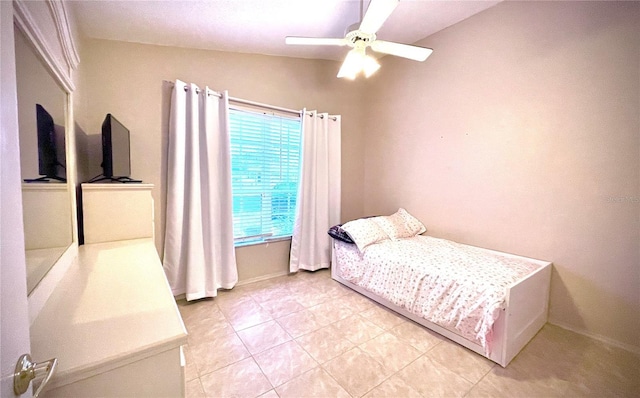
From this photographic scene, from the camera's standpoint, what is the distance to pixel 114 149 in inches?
68.1

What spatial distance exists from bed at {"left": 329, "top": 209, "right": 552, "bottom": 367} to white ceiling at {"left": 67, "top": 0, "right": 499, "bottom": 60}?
2.03 metres

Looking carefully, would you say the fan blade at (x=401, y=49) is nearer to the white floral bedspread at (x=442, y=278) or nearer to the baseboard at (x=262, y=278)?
the white floral bedspread at (x=442, y=278)

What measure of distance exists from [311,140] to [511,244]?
7.70ft

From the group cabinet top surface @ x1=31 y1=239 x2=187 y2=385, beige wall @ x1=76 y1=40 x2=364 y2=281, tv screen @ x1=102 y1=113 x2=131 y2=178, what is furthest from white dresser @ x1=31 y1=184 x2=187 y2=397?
beige wall @ x1=76 y1=40 x2=364 y2=281

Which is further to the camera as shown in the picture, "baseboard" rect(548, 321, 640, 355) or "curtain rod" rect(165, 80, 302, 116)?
"curtain rod" rect(165, 80, 302, 116)

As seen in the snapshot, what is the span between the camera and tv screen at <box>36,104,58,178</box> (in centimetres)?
87

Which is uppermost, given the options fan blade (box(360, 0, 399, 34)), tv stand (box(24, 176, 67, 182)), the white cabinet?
fan blade (box(360, 0, 399, 34))

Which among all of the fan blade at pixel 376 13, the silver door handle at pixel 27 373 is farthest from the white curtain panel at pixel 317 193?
the silver door handle at pixel 27 373

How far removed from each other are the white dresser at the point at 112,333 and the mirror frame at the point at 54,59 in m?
0.05

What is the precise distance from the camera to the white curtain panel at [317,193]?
9.96 feet

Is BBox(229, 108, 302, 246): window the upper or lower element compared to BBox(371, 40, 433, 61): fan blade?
lower

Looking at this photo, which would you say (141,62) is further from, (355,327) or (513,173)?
(513,173)

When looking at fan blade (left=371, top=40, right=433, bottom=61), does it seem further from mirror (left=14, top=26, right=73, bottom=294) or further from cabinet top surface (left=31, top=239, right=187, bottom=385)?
cabinet top surface (left=31, top=239, right=187, bottom=385)

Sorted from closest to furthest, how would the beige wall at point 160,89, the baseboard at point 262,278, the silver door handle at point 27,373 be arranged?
the silver door handle at point 27,373
the beige wall at point 160,89
the baseboard at point 262,278
